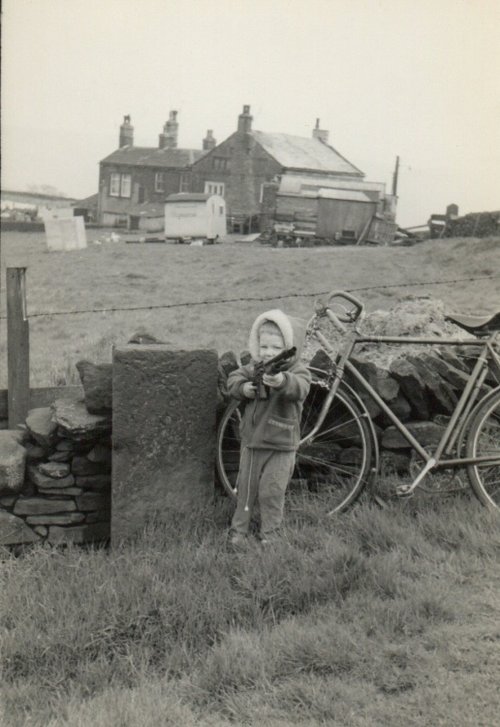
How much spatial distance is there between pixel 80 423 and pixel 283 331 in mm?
1392

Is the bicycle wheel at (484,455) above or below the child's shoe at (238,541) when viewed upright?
above

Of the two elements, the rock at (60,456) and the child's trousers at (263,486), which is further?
the rock at (60,456)

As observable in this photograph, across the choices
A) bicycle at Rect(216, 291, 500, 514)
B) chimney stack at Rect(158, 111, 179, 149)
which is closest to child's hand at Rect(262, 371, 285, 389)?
bicycle at Rect(216, 291, 500, 514)

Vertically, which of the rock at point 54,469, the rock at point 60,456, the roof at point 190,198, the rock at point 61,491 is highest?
the roof at point 190,198

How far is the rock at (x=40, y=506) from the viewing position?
511cm

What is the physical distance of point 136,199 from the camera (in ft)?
190

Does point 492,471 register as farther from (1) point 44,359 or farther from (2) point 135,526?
(1) point 44,359

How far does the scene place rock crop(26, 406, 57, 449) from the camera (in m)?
5.07

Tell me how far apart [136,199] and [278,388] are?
181ft

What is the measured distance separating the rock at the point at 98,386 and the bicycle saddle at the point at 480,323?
7.28 feet

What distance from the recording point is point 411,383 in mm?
5277

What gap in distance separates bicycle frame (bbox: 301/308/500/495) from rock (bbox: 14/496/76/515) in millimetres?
1545

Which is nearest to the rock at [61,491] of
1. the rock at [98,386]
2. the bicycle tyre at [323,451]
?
the rock at [98,386]

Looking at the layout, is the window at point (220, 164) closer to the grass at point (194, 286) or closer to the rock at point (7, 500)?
the grass at point (194, 286)
